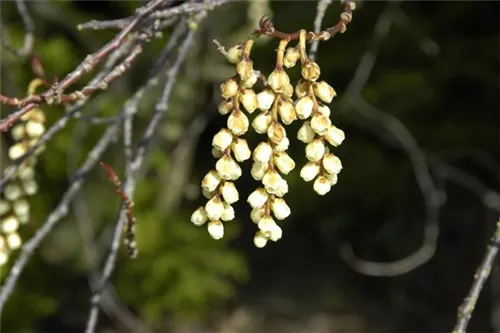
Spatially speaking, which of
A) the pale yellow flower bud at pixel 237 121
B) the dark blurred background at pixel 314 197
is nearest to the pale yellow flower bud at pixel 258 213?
the pale yellow flower bud at pixel 237 121

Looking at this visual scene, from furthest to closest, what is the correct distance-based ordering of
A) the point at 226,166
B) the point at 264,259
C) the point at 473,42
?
the point at 264,259 → the point at 473,42 → the point at 226,166

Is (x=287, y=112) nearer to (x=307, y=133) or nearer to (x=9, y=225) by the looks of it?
(x=307, y=133)

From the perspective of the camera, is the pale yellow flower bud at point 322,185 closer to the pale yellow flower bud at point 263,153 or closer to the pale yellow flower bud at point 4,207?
the pale yellow flower bud at point 263,153

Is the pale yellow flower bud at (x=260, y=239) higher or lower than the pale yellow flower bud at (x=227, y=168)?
lower

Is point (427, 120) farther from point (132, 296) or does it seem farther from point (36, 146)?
point (36, 146)

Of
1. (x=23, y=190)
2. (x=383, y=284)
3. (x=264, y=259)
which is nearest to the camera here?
(x=23, y=190)

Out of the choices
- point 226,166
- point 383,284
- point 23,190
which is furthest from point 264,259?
point 226,166
